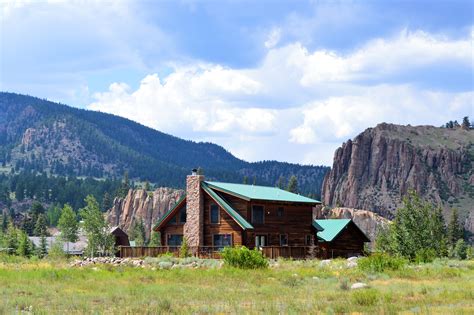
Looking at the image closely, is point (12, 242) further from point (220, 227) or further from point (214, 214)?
point (220, 227)

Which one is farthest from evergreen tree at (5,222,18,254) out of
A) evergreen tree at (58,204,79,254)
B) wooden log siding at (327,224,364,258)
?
wooden log siding at (327,224,364,258)

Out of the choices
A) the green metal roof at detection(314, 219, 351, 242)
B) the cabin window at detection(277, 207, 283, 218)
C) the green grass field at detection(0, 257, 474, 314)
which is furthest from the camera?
the green metal roof at detection(314, 219, 351, 242)

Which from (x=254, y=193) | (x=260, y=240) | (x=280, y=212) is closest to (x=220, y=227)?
(x=260, y=240)

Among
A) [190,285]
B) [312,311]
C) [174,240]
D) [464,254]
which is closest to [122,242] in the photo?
[464,254]

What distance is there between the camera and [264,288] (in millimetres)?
27750

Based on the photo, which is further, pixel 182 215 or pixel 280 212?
pixel 182 215

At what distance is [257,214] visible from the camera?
180 ft

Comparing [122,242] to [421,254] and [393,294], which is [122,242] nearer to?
[421,254]

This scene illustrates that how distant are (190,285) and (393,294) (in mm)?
8774

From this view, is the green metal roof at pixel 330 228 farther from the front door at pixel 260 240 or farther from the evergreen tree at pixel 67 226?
the evergreen tree at pixel 67 226

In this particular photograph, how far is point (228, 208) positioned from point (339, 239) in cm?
1349

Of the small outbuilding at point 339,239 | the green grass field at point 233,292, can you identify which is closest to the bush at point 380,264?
the green grass field at point 233,292

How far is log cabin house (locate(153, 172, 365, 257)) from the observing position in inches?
2117

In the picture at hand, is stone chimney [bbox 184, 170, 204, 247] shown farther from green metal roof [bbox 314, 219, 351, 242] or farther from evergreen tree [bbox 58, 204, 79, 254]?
evergreen tree [bbox 58, 204, 79, 254]
